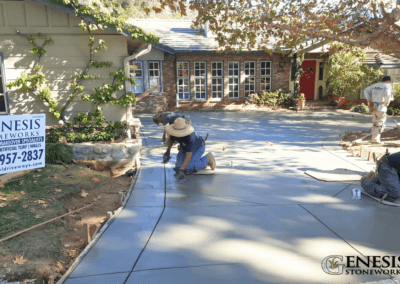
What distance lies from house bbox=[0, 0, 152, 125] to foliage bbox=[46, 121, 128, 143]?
14.7 inches

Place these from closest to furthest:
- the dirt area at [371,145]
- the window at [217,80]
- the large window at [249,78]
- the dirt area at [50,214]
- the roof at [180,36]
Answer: the dirt area at [50,214]
the dirt area at [371,145]
the roof at [180,36]
the window at [217,80]
the large window at [249,78]

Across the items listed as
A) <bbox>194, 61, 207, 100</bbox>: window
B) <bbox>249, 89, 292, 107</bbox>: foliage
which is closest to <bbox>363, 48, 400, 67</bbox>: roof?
<bbox>249, 89, 292, 107</bbox>: foliage

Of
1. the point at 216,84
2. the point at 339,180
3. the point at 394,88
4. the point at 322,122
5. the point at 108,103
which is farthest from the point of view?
the point at 216,84

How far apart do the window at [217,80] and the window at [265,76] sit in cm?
234

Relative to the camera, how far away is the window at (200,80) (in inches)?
729

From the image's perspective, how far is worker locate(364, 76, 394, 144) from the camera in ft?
27.8

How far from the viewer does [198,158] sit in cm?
656

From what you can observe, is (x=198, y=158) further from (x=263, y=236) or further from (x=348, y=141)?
(x=348, y=141)

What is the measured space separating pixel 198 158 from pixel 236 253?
126 inches

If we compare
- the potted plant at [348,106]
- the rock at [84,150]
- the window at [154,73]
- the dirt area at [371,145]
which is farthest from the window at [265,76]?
the rock at [84,150]

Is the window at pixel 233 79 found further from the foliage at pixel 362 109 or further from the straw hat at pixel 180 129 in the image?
the straw hat at pixel 180 129

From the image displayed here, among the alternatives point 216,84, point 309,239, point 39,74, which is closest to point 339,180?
point 309,239

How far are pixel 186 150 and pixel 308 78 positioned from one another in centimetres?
1657

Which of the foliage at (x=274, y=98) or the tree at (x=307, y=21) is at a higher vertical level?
the tree at (x=307, y=21)
